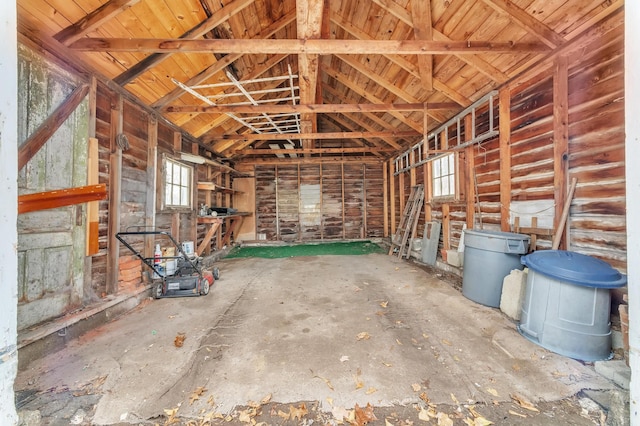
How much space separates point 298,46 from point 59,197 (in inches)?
125

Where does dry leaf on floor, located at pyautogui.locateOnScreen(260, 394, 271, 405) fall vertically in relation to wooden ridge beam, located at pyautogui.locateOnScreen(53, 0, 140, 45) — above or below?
below

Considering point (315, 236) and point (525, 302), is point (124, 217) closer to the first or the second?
point (525, 302)

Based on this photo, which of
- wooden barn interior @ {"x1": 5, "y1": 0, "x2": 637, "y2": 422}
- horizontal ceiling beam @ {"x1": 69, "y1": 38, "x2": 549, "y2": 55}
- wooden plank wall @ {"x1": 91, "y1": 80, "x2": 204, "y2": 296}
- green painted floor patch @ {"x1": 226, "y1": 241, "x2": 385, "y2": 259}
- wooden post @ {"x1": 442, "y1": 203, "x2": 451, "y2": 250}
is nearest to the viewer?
wooden barn interior @ {"x1": 5, "y1": 0, "x2": 637, "y2": 422}

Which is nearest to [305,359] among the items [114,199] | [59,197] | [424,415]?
[424,415]

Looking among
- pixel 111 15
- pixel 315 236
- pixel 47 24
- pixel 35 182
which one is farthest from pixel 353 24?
pixel 315 236

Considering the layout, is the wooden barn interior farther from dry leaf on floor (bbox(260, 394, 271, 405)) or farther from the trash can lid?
dry leaf on floor (bbox(260, 394, 271, 405))

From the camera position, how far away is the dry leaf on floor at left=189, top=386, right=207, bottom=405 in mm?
1629

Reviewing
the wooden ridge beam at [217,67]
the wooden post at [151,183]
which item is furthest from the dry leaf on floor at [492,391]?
the wooden ridge beam at [217,67]

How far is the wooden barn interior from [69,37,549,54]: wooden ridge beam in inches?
0.6

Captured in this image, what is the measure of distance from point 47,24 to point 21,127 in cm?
115

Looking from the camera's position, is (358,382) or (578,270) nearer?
(358,382)

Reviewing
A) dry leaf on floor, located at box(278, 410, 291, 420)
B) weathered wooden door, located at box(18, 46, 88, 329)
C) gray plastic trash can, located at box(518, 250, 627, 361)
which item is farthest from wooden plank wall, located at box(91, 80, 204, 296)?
gray plastic trash can, located at box(518, 250, 627, 361)

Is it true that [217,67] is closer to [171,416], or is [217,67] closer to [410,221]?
[171,416]

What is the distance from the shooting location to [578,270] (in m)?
1.97
